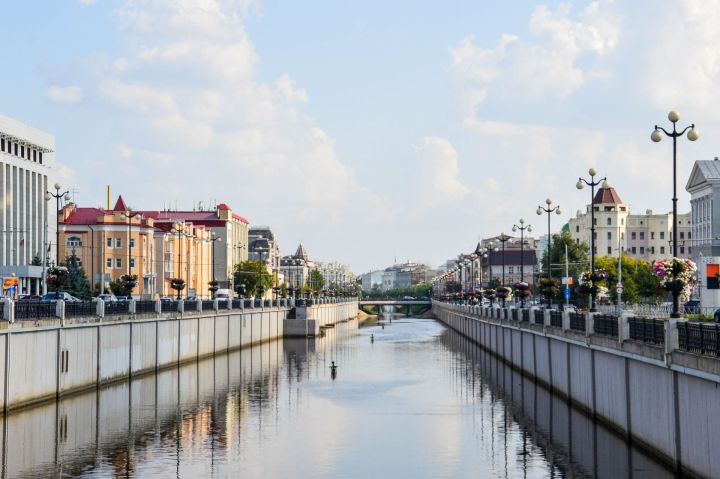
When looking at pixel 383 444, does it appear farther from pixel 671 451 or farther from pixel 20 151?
pixel 20 151

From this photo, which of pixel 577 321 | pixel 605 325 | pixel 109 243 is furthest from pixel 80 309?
pixel 109 243

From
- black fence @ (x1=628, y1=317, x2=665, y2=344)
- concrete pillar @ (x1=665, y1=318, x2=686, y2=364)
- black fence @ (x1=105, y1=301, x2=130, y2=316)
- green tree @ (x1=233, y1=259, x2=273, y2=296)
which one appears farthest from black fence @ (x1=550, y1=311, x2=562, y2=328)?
green tree @ (x1=233, y1=259, x2=273, y2=296)

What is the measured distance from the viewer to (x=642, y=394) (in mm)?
32469

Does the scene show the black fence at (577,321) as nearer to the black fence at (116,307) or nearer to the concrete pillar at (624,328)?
the concrete pillar at (624,328)

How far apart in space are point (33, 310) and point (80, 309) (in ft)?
21.8

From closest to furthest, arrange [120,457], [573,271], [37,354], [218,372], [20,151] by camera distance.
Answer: [120,457]
[37,354]
[218,372]
[20,151]
[573,271]

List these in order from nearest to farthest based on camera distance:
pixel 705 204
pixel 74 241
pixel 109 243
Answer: pixel 109 243 < pixel 74 241 < pixel 705 204

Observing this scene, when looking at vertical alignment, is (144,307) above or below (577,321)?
above

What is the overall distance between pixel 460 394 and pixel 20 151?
93.9 meters

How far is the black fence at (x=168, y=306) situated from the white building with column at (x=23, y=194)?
51896 millimetres

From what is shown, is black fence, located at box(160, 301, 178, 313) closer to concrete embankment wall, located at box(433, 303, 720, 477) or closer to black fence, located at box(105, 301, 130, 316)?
black fence, located at box(105, 301, 130, 316)

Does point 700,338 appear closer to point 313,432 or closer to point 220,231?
point 313,432

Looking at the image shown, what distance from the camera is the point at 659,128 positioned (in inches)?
1395

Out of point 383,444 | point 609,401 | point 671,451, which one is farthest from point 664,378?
point 383,444
